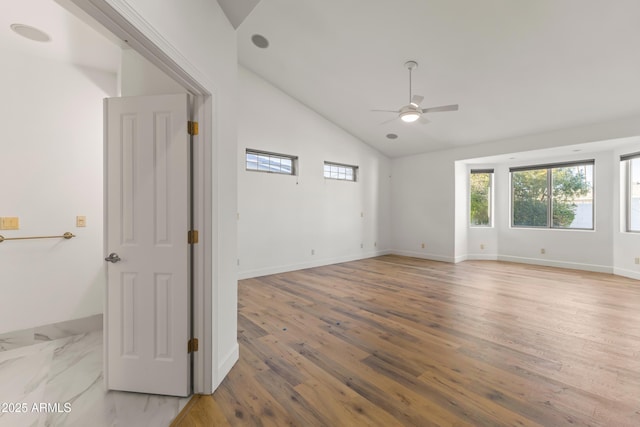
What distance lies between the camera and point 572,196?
20.8 feet

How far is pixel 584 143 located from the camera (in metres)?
5.20

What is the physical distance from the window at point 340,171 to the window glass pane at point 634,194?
219 inches

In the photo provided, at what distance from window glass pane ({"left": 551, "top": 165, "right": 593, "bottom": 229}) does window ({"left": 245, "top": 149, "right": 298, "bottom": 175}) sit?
6.29 meters

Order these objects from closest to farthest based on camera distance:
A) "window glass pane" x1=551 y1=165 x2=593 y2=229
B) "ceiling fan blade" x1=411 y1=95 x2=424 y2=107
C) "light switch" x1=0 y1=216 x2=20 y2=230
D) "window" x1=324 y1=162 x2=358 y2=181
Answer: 1. "light switch" x1=0 y1=216 x2=20 y2=230
2. "ceiling fan blade" x1=411 y1=95 x2=424 y2=107
3. "window glass pane" x1=551 y1=165 x2=593 y2=229
4. "window" x1=324 y1=162 x2=358 y2=181

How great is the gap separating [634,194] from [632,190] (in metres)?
0.10

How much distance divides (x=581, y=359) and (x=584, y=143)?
4763 mm

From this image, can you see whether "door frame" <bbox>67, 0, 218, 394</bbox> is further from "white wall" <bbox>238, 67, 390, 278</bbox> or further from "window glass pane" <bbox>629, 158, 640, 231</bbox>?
"window glass pane" <bbox>629, 158, 640, 231</bbox>

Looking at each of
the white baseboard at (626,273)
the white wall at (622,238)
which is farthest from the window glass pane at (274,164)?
the white baseboard at (626,273)

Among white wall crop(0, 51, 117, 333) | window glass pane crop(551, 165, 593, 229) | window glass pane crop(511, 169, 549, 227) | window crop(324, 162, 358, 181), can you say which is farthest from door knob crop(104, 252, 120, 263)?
window glass pane crop(551, 165, 593, 229)

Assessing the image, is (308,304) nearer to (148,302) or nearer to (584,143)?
(148,302)

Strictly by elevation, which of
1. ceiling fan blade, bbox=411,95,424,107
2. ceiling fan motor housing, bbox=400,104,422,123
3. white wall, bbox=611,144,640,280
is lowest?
white wall, bbox=611,144,640,280

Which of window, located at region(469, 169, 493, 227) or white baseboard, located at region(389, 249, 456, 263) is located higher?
window, located at region(469, 169, 493, 227)

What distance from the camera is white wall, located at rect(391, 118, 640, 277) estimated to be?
5441mm

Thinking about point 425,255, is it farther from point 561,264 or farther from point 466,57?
point 466,57
